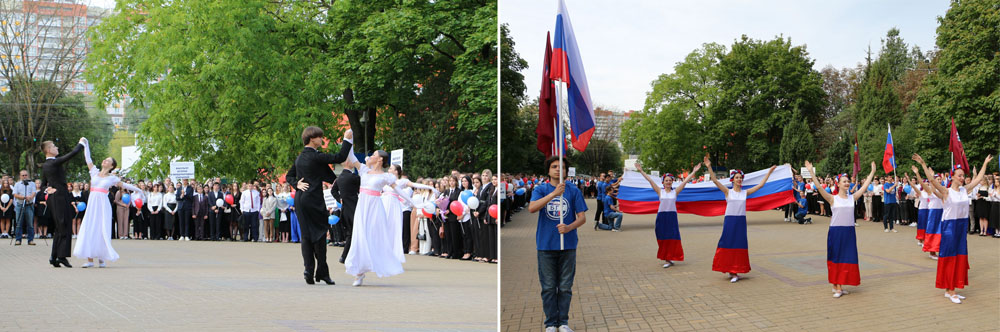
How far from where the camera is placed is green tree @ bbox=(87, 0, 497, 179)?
20.4 m

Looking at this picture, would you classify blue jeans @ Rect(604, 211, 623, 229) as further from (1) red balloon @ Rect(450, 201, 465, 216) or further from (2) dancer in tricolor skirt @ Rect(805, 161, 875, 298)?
(2) dancer in tricolor skirt @ Rect(805, 161, 875, 298)

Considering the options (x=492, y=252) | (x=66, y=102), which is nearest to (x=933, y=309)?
(x=492, y=252)

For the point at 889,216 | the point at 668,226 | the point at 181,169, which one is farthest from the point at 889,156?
the point at 181,169

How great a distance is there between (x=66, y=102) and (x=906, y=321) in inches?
915

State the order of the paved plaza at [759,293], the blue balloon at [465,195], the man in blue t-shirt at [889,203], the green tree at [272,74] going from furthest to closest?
1. the green tree at [272,74]
2. the man in blue t-shirt at [889,203]
3. the blue balloon at [465,195]
4. the paved plaza at [759,293]

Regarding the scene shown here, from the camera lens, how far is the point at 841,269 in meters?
8.20

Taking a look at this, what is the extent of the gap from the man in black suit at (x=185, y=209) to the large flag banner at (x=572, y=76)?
15131 mm

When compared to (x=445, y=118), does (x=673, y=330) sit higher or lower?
lower

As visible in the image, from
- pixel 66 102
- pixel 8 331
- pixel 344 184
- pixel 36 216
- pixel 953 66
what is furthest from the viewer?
pixel 66 102

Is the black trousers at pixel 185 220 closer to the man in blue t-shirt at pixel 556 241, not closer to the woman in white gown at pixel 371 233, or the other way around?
the woman in white gown at pixel 371 233

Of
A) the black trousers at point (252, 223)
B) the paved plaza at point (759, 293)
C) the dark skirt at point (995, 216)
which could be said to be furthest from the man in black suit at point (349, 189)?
the dark skirt at point (995, 216)

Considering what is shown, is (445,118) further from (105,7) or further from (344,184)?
(105,7)

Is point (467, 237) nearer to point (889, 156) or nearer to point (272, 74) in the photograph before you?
point (889, 156)

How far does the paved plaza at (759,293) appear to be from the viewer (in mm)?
6852
